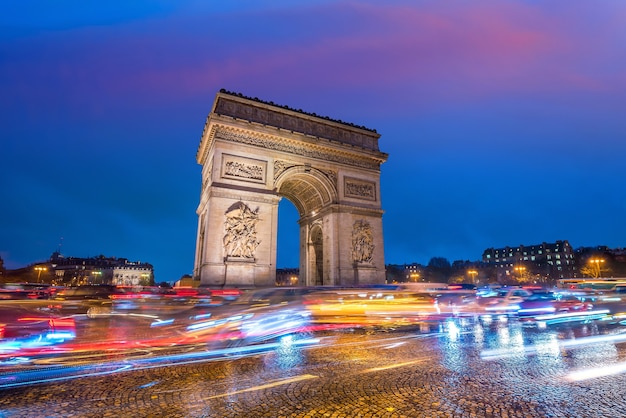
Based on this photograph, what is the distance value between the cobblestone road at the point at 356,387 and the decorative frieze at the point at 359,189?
1917 centimetres

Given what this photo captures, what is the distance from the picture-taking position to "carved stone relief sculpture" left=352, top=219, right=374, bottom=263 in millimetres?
24453

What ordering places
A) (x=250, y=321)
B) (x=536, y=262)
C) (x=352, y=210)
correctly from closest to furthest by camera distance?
(x=250, y=321) → (x=352, y=210) → (x=536, y=262)

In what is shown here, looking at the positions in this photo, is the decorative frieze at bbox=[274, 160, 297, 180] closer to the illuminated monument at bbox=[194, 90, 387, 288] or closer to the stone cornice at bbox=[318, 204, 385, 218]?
the illuminated monument at bbox=[194, 90, 387, 288]

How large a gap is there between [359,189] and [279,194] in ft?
20.7

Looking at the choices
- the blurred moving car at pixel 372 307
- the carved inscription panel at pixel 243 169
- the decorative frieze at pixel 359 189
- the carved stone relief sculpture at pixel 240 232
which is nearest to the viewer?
the blurred moving car at pixel 372 307

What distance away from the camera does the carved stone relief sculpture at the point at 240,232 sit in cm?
2058

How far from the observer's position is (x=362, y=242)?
81.6 ft

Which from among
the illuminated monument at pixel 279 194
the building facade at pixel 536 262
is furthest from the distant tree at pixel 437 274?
the illuminated monument at pixel 279 194

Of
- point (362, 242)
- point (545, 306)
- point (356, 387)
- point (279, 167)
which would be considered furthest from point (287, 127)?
point (356, 387)

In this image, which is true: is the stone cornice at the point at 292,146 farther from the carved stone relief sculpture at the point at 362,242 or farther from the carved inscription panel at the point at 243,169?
the carved stone relief sculpture at the point at 362,242

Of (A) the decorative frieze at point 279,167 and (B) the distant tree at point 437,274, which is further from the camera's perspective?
(B) the distant tree at point 437,274

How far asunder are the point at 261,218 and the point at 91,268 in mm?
124398

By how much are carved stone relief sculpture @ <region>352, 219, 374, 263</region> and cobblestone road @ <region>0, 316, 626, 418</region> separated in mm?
17359

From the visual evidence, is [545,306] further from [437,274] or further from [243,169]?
[437,274]
